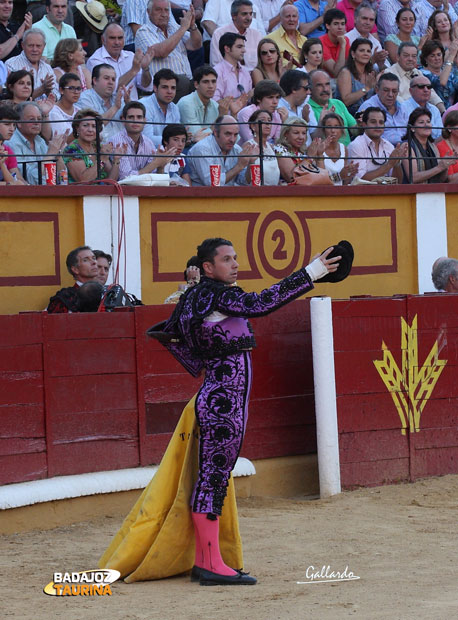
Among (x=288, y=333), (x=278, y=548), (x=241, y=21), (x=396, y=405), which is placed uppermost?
(x=241, y=21)

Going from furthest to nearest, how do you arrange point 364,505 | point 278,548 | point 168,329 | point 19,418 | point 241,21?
point 241,21
point 364,505
point 19,418
point 278,548
point 168,329

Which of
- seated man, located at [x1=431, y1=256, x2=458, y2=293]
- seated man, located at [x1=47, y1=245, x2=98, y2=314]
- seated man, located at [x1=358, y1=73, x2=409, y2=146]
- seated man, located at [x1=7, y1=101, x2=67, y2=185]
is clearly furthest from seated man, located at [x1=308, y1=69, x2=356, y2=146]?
seated man, located at [x1=47, y1=245, x2=98, y2=314]

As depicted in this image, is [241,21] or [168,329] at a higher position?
[241,21]

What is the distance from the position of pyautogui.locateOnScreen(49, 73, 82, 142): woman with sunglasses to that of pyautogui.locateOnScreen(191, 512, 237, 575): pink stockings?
408cm

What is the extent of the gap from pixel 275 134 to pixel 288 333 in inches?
94.5

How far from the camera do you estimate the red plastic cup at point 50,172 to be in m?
7.12

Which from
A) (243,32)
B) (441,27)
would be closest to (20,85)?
(243,32)

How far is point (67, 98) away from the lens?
305 inches

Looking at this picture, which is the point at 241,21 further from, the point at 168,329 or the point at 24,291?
the point at 168,329

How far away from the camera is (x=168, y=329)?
4375 mm

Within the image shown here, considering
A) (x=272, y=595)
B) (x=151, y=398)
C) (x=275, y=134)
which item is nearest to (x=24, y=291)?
(x=151, y=398)

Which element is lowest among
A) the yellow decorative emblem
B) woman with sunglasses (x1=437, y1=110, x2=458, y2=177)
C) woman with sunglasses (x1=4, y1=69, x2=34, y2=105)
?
the yellow decorative emblem

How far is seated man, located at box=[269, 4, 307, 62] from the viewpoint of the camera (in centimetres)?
972
